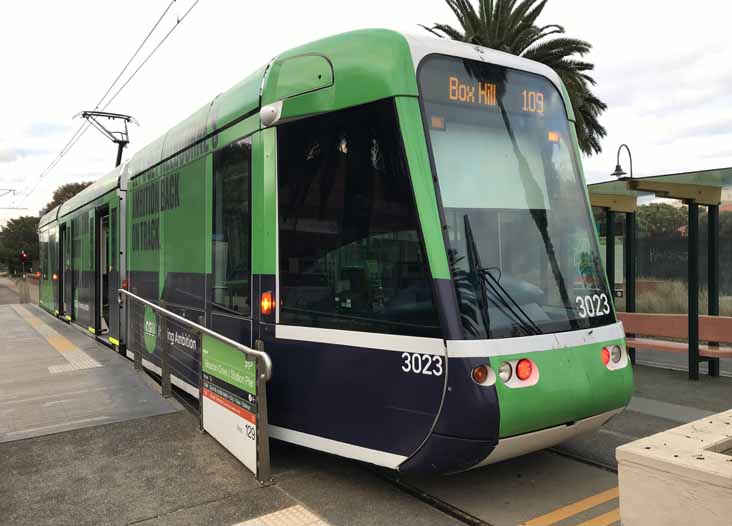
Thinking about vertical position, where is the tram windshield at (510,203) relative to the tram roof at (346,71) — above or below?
below

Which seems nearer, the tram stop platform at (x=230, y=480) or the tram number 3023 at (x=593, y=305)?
the tram stop platform at (x=230, y=480)

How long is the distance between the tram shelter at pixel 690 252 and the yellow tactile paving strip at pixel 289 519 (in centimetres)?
622

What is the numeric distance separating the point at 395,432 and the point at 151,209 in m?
5.25

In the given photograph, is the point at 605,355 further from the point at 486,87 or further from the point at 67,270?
the point at 67,270

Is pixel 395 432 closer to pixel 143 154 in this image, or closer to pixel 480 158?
pixel 480 158

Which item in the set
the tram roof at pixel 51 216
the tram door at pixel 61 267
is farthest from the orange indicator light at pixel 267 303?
the tram roof at pixel 51 216

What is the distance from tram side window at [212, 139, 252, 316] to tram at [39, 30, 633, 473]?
0.10 feet

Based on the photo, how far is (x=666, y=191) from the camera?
8.01m

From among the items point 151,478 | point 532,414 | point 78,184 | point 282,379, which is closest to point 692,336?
point 532,414

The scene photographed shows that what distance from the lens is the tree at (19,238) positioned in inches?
2894

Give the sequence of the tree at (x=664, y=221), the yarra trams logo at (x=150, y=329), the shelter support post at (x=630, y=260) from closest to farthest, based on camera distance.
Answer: the yarra trams logo at (x=150, y=329)
the shelter support post at (x=630, y=260)
the tree at (x=664, y=221)

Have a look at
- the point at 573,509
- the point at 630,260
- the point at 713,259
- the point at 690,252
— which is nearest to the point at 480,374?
the point at 573,509

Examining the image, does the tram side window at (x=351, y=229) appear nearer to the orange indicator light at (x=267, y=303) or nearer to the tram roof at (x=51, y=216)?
the orange indicator light at (x=267, y=303)

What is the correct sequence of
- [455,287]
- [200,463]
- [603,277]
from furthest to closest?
[200,463]
[603,277]
[455,287]
